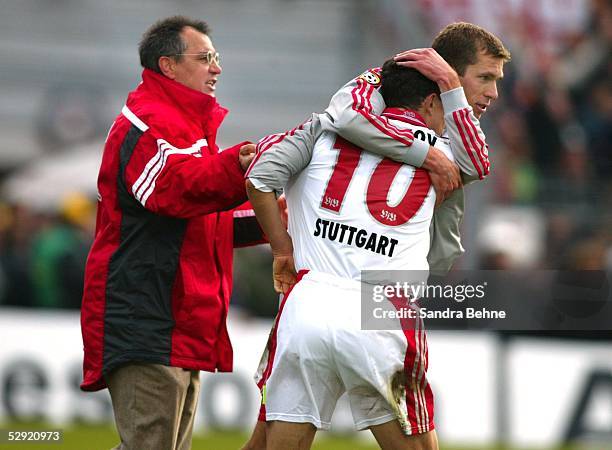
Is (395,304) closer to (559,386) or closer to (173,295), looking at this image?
(173,295)

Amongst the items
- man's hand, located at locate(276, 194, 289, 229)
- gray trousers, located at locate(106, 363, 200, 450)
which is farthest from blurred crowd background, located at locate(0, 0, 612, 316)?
man's hand, located at locate(276, 194, 289, 229)

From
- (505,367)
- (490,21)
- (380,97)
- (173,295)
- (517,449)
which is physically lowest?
(517,449)

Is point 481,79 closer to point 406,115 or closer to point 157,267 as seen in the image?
point 406,115

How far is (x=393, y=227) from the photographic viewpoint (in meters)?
3.78

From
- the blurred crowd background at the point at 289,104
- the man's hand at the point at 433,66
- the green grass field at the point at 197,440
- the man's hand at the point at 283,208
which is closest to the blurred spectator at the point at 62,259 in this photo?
the blurred crowd background at the point at 289,104

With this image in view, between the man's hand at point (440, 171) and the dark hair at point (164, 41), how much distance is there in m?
1.30

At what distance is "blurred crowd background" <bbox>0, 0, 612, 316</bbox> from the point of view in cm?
940

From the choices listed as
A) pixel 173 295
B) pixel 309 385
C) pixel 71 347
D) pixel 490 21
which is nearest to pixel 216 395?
pixel 71 347

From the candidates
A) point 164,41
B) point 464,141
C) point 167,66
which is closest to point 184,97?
point 167,66

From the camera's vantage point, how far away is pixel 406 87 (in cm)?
395

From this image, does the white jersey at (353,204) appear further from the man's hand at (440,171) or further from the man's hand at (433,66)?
the man's hand at (433,66)

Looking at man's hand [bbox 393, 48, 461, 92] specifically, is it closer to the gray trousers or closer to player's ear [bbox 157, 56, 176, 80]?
player's ear [bbox 157, 56, 176, 80]

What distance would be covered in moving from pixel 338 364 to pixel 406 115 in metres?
0.90

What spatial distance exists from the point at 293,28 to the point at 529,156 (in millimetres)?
3665
